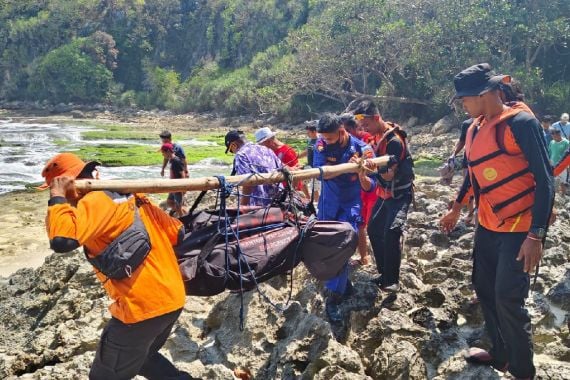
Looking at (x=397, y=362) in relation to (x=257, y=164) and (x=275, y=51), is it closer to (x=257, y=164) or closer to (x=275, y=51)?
(x=257, y=164)

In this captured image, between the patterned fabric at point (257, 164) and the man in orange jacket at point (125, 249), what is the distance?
1.42m

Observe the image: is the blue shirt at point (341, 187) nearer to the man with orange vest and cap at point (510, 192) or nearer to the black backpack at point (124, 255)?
the man with orange vest and cap at point (510, 192)

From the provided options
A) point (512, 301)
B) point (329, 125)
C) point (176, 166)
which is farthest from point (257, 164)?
point (176, 166)

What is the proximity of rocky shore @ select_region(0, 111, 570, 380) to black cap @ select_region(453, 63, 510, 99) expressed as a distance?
1756 millimetres

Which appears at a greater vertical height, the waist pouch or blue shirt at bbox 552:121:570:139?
blue shirt at bbox 552:121:570:139

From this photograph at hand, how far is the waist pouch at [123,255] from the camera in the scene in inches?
104

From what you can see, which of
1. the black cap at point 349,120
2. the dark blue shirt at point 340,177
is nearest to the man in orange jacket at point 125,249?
the dark blue shirt at point 340,177

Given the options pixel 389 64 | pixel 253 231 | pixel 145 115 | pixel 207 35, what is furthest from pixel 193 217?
pixel 207 35

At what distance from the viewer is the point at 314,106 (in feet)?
111

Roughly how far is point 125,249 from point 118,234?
9 centimetres

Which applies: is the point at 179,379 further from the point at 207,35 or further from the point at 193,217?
the point at 207,35

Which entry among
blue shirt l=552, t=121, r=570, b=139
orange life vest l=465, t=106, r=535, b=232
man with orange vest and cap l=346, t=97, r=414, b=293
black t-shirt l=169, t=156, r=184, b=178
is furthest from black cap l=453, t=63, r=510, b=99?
blue shirt l=552, t=121, r=570, b=139

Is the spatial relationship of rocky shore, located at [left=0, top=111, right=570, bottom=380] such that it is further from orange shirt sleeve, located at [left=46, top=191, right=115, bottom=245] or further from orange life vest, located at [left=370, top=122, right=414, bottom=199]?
orange shirt sleeve, located at [left=46, top=191, right=115, bottom=245]

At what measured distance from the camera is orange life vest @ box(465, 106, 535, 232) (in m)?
3.18
